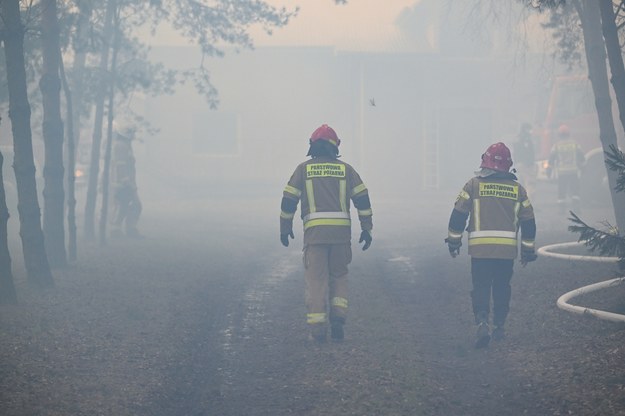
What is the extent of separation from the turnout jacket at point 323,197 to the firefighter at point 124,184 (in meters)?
8.98

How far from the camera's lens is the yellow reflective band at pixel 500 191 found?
750 cm

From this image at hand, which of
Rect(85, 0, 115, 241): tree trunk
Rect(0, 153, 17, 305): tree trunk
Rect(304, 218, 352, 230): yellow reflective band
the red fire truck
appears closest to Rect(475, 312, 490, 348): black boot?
Rect(304, 218, 352, 230): yellow reflective band

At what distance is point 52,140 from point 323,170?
5.69 meters

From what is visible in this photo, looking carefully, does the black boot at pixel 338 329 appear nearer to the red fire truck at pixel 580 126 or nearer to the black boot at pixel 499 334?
the black boot at pixel 499 334

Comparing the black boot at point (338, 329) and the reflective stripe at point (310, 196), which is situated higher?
the reflective stripe at point (310, 196)

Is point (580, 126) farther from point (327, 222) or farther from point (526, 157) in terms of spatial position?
point (327, 222)

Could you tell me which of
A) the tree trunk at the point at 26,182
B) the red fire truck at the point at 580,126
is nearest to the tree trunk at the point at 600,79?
the tree trunk at the point at 26,182

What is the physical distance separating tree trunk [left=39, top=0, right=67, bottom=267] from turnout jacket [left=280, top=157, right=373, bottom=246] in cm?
514

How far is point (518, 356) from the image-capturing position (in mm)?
6875

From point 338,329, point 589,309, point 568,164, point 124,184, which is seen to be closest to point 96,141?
point 124,184

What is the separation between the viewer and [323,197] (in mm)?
7582

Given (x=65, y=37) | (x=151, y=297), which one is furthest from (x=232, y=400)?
(x=65, y=37)

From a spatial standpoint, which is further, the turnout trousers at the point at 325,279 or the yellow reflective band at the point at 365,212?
the yellow reflective band at the point at 365,212

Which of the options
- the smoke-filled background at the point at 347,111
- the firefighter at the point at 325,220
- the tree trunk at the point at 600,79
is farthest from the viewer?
the smoke-filled background at the point at 347,111
